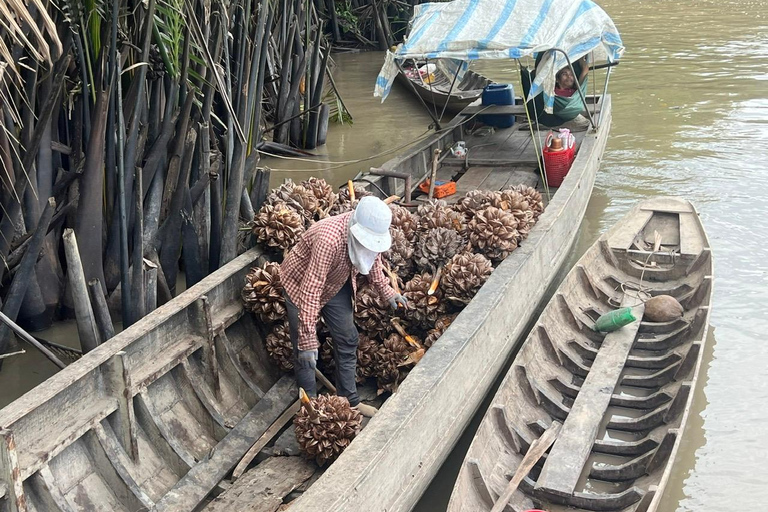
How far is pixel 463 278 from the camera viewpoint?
16.0ft

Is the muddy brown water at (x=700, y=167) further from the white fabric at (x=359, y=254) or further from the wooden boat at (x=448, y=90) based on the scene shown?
the white fabric at (x=359, y=254)

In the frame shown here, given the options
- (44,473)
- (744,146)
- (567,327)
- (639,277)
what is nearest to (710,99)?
(744,146)

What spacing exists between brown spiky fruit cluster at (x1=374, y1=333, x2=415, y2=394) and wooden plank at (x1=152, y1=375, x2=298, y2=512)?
547 millimetres

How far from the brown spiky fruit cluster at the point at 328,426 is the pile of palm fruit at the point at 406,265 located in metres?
0.73

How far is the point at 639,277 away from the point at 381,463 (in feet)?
11.8

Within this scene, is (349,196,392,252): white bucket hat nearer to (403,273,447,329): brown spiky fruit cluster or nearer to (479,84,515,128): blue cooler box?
(403,273,447,329): brown spiky fruit cluster

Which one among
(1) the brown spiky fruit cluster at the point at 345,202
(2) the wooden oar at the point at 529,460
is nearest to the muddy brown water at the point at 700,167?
(2) the wooden oar at the point at 529,460

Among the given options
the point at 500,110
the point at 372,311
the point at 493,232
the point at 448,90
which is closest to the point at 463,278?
the point at 493,232

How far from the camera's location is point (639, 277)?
6301 mm

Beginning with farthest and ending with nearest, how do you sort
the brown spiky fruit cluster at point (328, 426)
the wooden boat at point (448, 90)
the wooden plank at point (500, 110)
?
1. the wooden boat at point (448, 90)
2. the wooden plank at point (500, 110)
3. the brown spiky fruit cluster at point (328, 426)

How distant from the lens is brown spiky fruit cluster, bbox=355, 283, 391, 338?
15.8 feet

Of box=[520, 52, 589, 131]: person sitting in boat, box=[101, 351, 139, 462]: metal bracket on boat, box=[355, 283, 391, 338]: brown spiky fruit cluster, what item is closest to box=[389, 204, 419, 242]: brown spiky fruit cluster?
box=[355, 283, 391, 338]: brown spiky fruit cluster

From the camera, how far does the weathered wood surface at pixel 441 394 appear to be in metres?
3.29

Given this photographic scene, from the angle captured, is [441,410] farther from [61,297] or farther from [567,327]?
[61,297]
